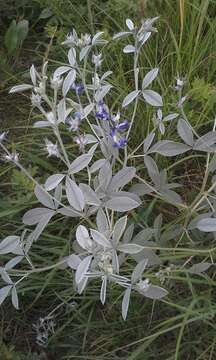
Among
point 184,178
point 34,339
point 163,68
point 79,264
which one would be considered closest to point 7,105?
point 163,68

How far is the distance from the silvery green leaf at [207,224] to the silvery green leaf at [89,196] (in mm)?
194

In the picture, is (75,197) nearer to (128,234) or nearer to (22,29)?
(128,234)

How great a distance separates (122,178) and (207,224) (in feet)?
0.62

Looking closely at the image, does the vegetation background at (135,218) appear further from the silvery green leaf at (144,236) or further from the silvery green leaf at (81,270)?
the silvery green leaf at (81,270)

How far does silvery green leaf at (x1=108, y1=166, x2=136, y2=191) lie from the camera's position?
125 centimetres

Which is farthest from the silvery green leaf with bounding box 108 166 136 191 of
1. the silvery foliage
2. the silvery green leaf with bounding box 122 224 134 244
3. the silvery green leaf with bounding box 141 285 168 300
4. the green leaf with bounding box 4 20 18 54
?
the green leaf with bounding box 4 20 18 54

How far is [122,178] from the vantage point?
126 cm

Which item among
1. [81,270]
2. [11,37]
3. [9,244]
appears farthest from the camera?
[11,37]

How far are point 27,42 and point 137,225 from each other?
899 mm

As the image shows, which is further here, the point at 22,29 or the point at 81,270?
the point at 22,29

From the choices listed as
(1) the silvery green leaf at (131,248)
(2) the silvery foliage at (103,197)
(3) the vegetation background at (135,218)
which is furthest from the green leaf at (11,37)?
(1) the silvery green leaf at (131,248)

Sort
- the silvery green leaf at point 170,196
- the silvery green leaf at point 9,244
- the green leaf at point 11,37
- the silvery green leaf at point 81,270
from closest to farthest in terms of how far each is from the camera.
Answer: the silvery green leaf at point 81,270
the silvery green leaf at point 9,244
the silvery green leaf at point 170,196
the green leaf at point 11,37

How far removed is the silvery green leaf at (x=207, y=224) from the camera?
1177mm

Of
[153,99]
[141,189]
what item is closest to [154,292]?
[141,189]
